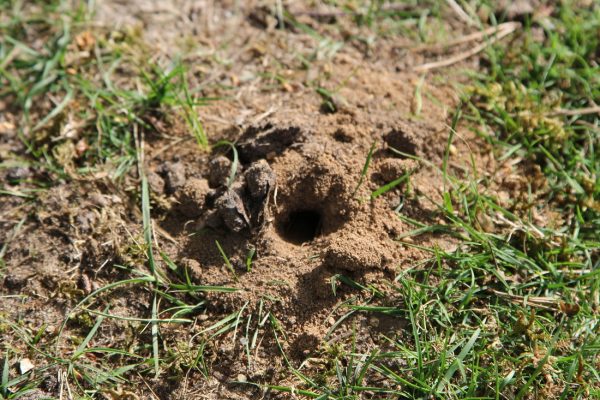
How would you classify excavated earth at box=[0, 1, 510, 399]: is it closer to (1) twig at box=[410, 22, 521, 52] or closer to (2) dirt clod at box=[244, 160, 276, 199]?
(2) dirt clod at box=[244, 160, 276, 199]

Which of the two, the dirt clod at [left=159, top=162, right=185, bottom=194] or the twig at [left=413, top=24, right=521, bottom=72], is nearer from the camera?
the dirt clod at [left=159, top=162, right=185, bottom=194]

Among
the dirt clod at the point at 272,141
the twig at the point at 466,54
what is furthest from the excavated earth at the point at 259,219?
the twig at the point at 466,54

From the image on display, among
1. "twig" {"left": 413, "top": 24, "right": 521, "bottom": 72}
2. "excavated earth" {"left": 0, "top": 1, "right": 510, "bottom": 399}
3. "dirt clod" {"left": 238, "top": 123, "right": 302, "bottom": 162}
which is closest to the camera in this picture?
"excavated earth" {"left": 0, "top": 1, "right": 510, "bottom": 399}

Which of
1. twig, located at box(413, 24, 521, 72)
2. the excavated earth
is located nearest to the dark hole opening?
the excavated earth

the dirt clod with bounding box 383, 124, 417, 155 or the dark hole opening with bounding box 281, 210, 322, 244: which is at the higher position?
the dirt clod with bounding box 383, 124, 417, 155

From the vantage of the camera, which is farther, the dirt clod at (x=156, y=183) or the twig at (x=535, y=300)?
the dirt clod at (x=156, y=183)

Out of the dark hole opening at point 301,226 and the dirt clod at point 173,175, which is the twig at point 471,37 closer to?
the dark hole opening at point 301,226

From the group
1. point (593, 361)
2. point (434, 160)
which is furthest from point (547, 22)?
point (593, 361)
